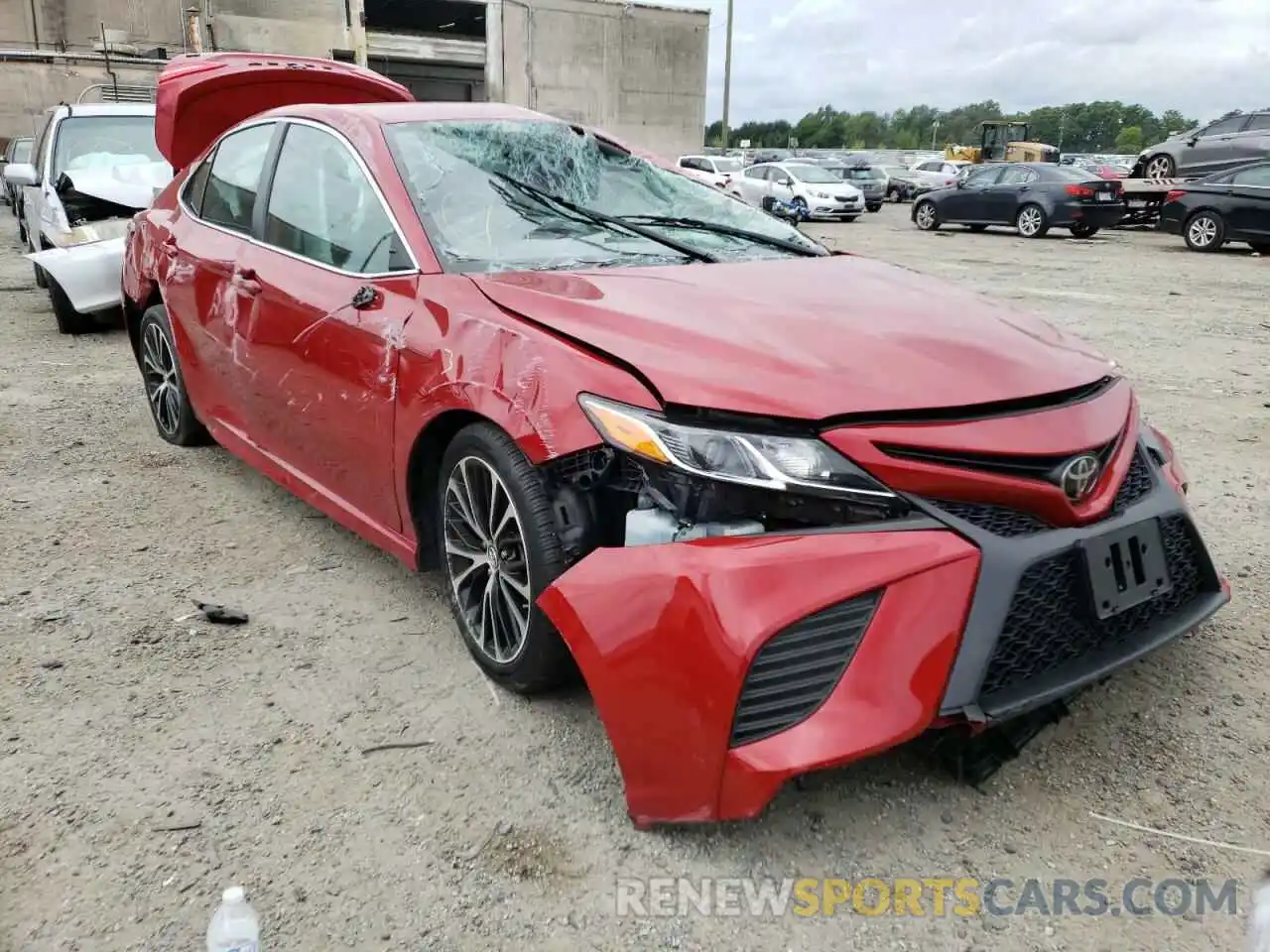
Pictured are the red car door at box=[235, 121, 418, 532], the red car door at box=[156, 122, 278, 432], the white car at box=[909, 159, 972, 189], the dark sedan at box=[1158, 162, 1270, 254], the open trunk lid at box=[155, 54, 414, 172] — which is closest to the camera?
the red car door at box=[235, 121, 418, 532]

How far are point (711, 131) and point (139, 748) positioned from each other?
85.2 m

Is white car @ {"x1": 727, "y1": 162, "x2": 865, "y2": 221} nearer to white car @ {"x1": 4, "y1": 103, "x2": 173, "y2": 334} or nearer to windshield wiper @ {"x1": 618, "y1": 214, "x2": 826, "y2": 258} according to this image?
white car @ {"x1": 4, "y1": 103, "x2": 173, "y2": 334}

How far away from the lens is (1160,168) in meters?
20.9

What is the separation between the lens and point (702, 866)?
2084mm

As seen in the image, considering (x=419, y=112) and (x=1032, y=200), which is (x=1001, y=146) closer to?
(x=1032, y=200)

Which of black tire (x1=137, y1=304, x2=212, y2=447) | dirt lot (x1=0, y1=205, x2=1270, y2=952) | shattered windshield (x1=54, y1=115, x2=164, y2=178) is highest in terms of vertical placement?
shattered windshield (x1=54, y1=115, x2=164, y2=178)

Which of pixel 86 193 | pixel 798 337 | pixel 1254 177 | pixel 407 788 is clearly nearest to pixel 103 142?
pixel 86 193

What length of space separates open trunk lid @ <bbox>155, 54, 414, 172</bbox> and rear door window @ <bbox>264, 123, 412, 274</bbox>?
4.70ft

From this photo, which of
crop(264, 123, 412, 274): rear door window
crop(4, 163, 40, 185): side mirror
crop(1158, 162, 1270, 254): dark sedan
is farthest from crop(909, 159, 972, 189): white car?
crop(264, 123, 412, 274): rear door window

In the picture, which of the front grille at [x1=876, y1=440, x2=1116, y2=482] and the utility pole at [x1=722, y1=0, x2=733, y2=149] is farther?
the utility pole at [x1=722, y1=0, x2=733, y2=149]

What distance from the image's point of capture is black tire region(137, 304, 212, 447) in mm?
4535

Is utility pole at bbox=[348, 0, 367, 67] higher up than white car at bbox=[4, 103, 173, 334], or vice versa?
utility pole at bbox=[348, 0, 367, 67]

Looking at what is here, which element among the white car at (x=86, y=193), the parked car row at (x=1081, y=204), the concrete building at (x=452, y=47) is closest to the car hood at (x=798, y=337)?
the white car at (x=86, y=193)

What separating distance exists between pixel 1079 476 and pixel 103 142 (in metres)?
9.22
